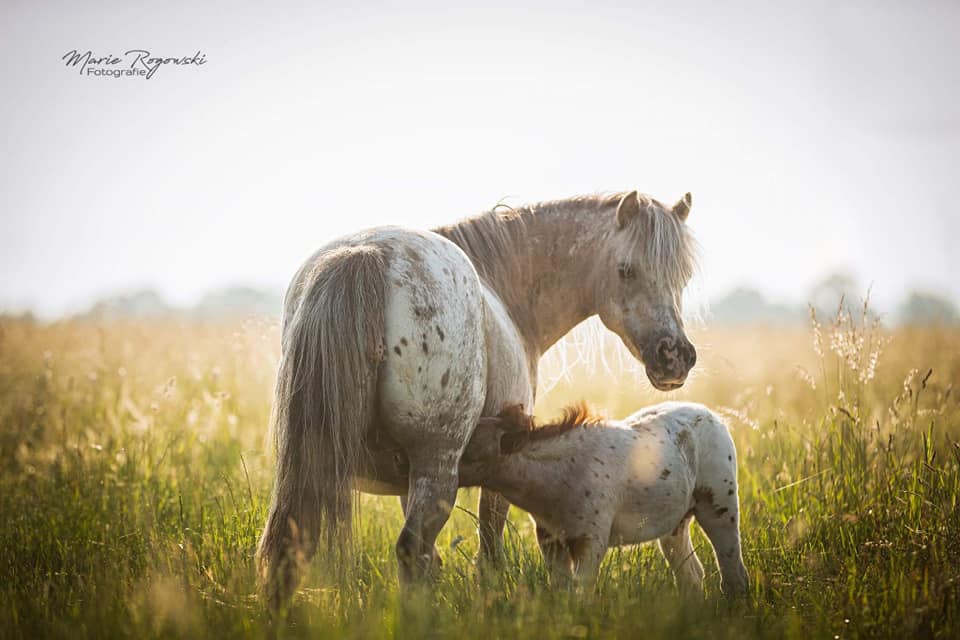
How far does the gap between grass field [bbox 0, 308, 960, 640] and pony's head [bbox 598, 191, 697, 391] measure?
59cm

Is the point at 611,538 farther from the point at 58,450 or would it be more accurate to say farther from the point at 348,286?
the point at 58,450

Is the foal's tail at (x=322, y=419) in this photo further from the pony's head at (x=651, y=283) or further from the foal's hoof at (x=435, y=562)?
the pony's head at (x=651, y=283)

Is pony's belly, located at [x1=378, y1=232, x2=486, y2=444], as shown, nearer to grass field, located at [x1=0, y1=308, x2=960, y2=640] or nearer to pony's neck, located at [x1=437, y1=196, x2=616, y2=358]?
grass field, located at [x1=0, y1=308, x2=960, y2=640]

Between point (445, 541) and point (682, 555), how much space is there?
1.84m

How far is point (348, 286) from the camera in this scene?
3186 mm

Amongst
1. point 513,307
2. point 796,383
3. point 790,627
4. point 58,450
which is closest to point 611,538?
point 790,627

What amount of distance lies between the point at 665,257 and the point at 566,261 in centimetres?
70

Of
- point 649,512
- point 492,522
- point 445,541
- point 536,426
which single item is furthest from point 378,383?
point 445,541

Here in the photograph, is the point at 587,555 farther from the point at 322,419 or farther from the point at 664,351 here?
the point at 322,419

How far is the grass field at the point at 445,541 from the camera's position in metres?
3.35

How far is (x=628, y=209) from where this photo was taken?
476 centimetres

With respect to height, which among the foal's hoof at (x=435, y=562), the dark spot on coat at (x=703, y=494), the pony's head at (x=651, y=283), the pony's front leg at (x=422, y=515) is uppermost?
the pony's head at (x=651, y=283)

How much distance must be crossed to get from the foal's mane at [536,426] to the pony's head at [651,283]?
608 millimetres

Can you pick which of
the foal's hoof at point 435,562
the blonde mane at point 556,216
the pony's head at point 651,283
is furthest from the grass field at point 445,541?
the blonde mane at point 556,216
